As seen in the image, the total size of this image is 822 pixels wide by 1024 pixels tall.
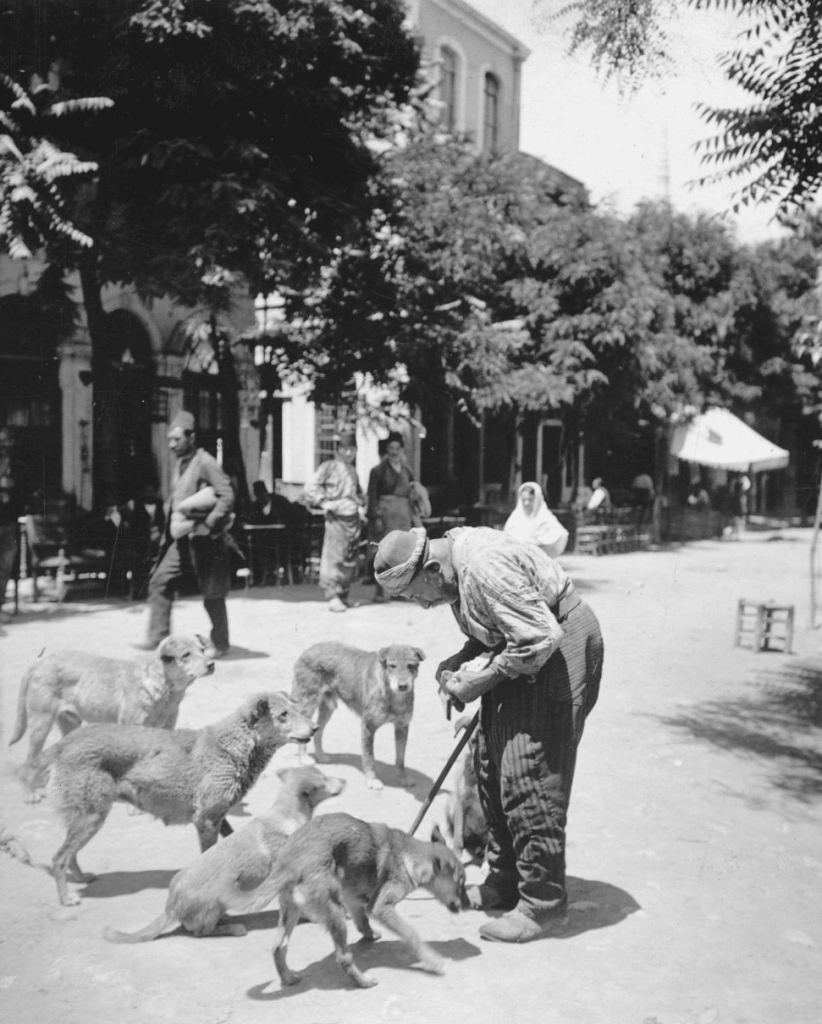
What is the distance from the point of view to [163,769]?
4.47 metres

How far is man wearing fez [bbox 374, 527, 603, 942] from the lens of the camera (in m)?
3.98

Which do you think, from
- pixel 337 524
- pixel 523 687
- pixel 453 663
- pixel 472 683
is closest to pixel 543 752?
pixel 523 687

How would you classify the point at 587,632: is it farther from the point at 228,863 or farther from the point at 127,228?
the point at 127,228

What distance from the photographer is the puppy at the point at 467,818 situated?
4.83 m

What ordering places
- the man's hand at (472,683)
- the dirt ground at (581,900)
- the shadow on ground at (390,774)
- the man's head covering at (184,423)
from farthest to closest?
the man's head covering at (184,423) → the shadow on ground at (390,774) → the man's hand at (472,683) → the dirt ground at (581,900)

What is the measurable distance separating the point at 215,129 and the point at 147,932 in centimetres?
921

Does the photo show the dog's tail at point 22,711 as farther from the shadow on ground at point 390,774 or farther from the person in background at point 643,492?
the person in background at point 643,492

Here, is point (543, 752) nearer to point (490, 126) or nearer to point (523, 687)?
point (523, 687)

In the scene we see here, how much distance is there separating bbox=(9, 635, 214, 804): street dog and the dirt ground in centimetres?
46

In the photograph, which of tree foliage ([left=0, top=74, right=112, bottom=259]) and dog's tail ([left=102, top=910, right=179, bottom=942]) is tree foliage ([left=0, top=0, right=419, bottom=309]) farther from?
dog's tail ([left=102, top=910, right=179, bottom=942])

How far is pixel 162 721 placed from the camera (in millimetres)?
5715

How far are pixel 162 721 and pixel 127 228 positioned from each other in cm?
748

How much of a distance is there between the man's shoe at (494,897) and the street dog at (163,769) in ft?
3.46

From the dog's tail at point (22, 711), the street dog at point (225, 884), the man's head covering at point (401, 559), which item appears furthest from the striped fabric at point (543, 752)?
the dog's tail at point (22, 711)
